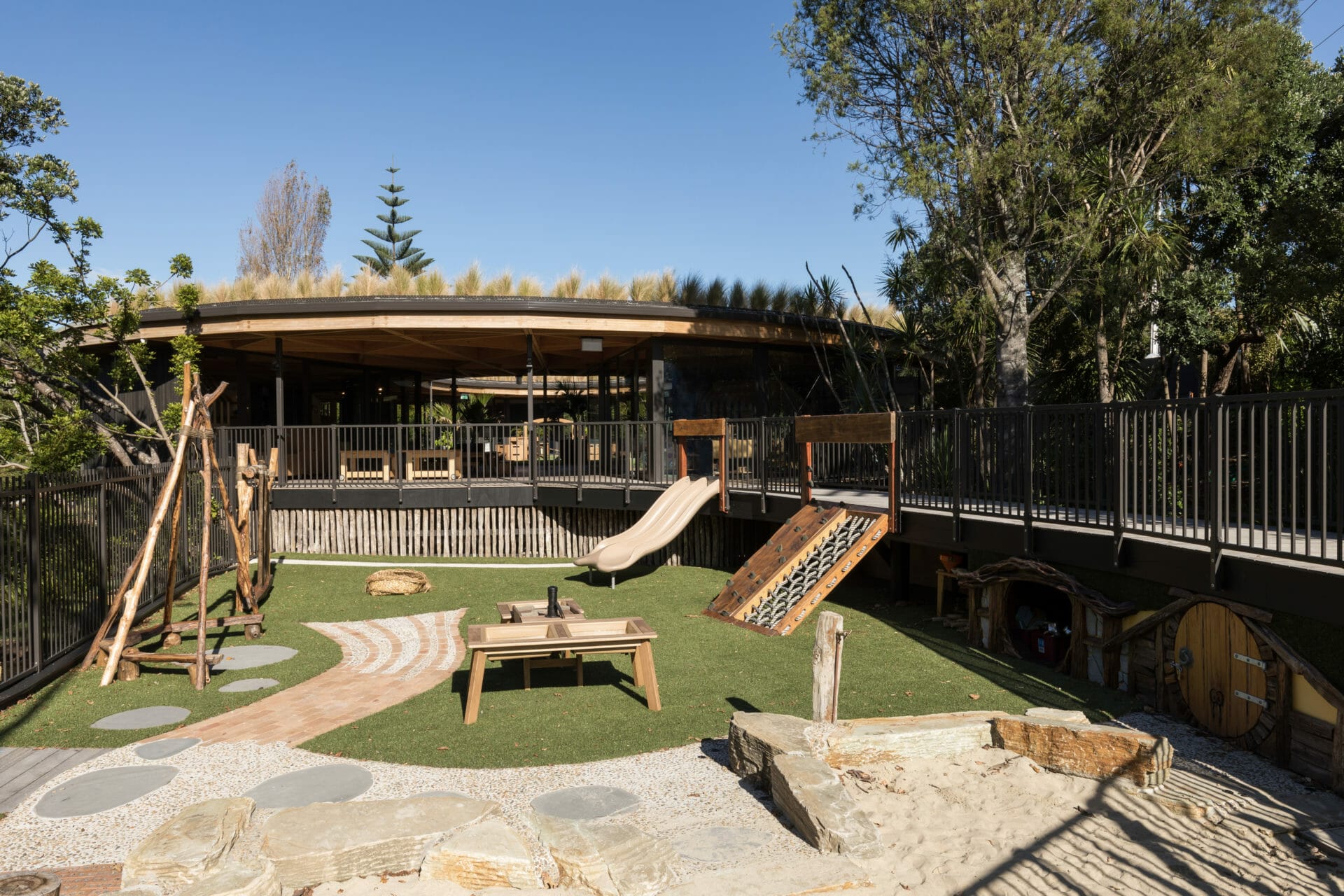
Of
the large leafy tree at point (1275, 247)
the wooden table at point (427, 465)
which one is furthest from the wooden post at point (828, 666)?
the wooden table at point (427, 465)

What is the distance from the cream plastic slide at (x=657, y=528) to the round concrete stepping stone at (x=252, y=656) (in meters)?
4.34

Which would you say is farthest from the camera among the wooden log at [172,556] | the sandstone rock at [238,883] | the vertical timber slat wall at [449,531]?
the vertical timber slat wall at [449,531]

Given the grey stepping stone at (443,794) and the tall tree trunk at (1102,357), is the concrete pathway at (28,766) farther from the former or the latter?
the tall tree trunk at (1102,357)

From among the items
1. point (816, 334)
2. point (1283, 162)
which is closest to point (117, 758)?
point (816, 334)

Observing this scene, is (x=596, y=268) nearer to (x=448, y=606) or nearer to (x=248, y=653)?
(x=448, y=606)

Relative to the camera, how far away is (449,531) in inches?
635

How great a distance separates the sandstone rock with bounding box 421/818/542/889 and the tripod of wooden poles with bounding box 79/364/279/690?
14.8 ft

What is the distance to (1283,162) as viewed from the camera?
49.2 ft

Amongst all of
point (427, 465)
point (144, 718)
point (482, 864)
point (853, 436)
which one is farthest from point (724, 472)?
point (482, 864)

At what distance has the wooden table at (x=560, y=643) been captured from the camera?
697 cm

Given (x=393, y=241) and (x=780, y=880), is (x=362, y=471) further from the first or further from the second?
(x=393, y=241)

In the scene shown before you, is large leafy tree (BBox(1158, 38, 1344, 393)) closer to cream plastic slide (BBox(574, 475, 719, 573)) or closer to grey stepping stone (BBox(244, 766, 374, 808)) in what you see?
cream plastic slide (BBox(574, 475, 719, 573))

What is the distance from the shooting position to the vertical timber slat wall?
16.0m

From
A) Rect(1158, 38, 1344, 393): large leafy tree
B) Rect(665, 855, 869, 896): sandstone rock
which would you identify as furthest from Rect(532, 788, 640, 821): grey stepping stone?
Rect(1158, 38, 1344, 393): large leafy tree
